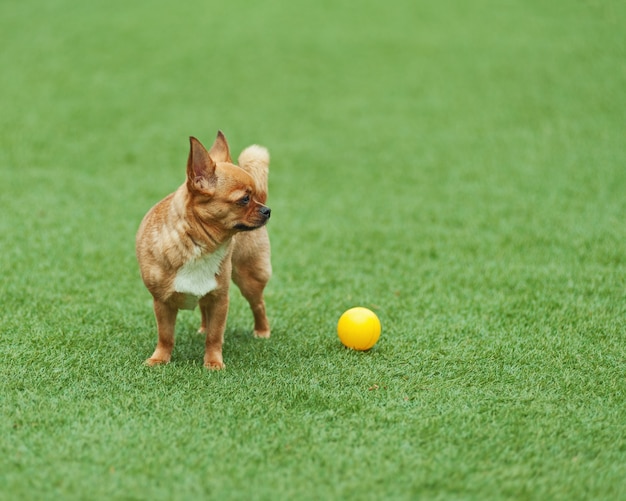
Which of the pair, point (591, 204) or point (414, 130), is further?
point (414, 130)

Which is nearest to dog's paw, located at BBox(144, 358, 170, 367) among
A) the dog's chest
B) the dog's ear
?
the dog's chest

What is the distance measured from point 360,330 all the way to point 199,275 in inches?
44.5

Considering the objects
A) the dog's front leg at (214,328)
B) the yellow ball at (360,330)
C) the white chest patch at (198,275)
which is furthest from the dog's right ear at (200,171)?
the yellow ball at (360,330)

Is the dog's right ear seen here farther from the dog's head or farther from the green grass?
the green grass

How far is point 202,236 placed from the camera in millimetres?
4484

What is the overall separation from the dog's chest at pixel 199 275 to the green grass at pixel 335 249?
500mm

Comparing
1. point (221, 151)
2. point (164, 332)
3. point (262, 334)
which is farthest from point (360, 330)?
point (221, 151)

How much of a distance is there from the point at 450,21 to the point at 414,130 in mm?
5095

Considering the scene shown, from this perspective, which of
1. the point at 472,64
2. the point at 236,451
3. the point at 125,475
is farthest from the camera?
the point at 472,64

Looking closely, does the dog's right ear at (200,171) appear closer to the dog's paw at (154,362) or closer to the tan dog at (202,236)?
the tan dog at (202,236)

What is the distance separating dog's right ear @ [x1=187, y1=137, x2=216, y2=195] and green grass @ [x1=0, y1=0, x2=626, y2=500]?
1113 mm

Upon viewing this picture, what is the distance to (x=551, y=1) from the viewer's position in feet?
54.0

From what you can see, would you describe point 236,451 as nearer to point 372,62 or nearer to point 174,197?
point 174,197

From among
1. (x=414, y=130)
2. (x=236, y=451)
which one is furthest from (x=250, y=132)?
(x=236, y=451)
